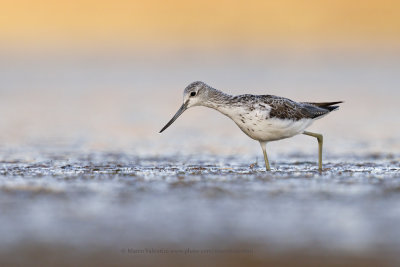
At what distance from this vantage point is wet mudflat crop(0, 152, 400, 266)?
526cm

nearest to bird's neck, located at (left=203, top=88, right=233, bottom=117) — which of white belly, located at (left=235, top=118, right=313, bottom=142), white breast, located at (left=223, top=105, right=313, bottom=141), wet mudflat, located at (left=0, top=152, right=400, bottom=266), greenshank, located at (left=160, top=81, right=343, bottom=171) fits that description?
greenshank, located at (left=160, top=81, right=343, bottom=171)

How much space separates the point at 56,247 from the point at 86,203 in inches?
63.0

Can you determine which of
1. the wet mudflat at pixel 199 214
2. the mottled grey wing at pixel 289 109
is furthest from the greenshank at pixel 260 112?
the wet mudflat at pixel 199 214

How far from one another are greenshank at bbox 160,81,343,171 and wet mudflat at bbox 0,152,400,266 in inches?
22.5

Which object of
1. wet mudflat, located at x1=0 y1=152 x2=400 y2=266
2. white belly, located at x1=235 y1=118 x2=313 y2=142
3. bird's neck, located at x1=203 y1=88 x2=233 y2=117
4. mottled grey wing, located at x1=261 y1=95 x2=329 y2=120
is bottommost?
wet mudflat, located at x1=0 y1=152 x2=400 y2=266

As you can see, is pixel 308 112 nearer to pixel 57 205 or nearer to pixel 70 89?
pixel 57 205

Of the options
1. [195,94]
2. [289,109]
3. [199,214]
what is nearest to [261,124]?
[289,109]

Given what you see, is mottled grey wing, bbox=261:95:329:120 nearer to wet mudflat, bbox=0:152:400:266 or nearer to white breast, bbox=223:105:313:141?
white breast, bbox=223:105:313:141

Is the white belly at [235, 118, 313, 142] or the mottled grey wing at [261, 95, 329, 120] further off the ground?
the mottled grey wing at [261, 95, 329, 120]

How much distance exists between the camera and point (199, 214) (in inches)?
255

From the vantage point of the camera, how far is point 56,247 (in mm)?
5375

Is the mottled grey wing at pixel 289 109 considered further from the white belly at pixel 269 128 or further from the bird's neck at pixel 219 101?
the bird's neck at pixel 219 101

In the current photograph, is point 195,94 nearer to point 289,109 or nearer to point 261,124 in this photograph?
point 261,124

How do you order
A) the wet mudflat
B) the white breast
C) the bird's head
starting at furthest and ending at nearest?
the bird's head < the white breast < the wet mudflat
